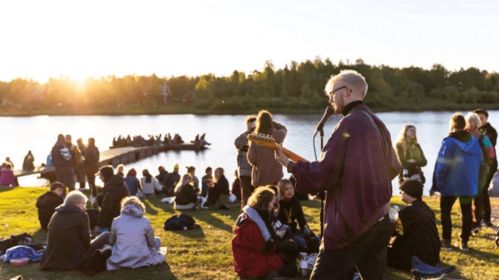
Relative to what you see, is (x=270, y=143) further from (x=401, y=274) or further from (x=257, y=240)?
(x=401, y=274)

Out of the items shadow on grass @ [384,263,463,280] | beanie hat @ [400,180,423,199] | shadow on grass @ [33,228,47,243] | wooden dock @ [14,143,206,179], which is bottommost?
wooden dock @ [14,143,206,179]

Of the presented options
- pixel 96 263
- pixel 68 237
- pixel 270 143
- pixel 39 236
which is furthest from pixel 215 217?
pixel 270 143

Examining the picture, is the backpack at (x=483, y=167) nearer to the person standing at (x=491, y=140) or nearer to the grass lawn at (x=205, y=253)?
the person standing at (x=491, y=140)

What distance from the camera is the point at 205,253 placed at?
8.59 metres

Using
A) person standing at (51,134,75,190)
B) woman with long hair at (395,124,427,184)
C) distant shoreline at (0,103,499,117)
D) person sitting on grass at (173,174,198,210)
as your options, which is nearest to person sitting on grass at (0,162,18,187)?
person standing at (51,134,75,190)

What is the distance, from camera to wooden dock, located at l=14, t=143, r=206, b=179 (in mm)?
28156

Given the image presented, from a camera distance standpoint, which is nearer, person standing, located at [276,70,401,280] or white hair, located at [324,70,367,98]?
person standing, located at [276,70,401,280]

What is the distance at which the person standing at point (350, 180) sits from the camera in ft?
12.8

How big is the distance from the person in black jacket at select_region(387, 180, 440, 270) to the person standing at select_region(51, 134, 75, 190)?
1036 centimetres

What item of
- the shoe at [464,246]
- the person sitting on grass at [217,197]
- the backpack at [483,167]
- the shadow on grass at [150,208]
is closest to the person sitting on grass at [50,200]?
the shadow on grass at [150,208]

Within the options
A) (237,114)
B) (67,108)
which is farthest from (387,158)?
(67,108)

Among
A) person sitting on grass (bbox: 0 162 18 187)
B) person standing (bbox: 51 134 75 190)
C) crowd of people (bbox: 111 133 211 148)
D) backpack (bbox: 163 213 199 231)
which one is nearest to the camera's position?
backpack (bbox: 163 213 199 231)

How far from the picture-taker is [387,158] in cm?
417

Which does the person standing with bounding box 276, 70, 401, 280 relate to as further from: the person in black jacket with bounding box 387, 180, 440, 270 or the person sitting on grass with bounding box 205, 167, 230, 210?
the person sitting on grass with bounding box 205, 167, 230, 210
